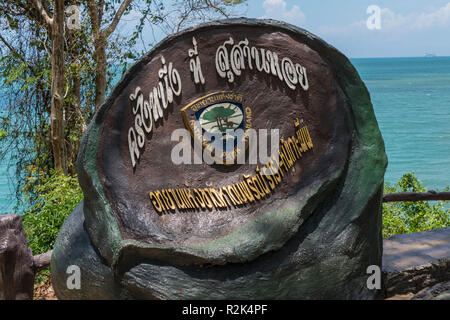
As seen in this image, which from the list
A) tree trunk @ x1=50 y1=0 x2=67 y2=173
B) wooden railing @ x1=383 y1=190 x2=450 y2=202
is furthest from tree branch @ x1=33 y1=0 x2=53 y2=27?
wooden railing @ x1=383 y1=190 x2=450 y2=202

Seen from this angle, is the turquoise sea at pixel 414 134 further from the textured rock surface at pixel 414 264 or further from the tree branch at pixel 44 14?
the textured rock surface at pixel 414 264

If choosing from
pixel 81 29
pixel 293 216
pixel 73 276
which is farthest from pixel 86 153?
pixel 81 29

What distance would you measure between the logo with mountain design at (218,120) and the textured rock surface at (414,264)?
5.07 feet

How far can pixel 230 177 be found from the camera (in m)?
3.46

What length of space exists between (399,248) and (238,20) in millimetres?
2331

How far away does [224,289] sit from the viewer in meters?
3.03

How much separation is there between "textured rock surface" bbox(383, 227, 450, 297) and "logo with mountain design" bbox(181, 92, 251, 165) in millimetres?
1546

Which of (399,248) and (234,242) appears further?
(399,248)

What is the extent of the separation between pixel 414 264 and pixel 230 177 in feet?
5.43

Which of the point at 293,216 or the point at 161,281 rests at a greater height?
the point at 293,216

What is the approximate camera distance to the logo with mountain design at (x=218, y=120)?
3506 mm

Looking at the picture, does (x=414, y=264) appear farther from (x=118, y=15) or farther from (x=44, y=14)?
(x=118, y=15)
